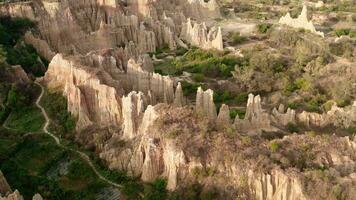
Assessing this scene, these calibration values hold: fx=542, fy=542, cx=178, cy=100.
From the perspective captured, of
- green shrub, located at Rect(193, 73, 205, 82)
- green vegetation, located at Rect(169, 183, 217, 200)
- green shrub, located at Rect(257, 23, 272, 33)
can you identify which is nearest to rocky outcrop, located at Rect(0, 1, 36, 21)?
green shrub, located at Rect(193, 73, 205, 82)

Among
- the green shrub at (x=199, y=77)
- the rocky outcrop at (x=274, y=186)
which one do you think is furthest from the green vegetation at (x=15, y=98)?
the rocky outcrop at (x=274, y=186)

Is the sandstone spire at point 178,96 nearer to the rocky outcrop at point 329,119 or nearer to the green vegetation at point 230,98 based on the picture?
the green vegetation at point 230,98

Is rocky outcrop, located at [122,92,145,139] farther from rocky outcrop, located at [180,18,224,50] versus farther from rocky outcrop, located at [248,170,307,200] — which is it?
rocky outcrop, located at [180,18,224,50]

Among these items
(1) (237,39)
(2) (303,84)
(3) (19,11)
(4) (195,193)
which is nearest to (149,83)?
(4) (195,193)

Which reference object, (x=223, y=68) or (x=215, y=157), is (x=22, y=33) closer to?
(x=223, y=68)

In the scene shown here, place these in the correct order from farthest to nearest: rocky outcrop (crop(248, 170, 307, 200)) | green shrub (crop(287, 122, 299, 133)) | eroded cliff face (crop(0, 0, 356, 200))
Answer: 1. green shrub (crop(287, 122, 299, 133))
2. eroded cliff face (crop(0, 0, 356, 200))
3. rocky outcrop (crop(248, 170, 307, 200))

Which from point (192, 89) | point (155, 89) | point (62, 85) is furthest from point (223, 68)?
point (62, 85)

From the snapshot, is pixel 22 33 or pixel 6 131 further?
pixel 22 33

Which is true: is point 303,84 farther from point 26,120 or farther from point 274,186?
point 26,120
